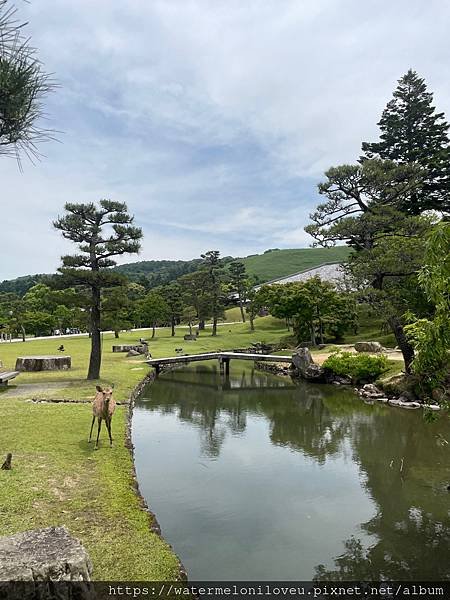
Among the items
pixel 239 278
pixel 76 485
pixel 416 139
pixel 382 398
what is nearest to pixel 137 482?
pixel 76 485

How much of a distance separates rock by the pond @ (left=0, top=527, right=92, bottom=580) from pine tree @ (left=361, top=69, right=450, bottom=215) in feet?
112

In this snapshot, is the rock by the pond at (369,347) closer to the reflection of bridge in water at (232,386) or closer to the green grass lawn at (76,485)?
the reflection of bridge in water at (232,386)

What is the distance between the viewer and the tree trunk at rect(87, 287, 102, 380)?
18.8m

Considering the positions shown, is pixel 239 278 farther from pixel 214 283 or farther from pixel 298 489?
pixel 298 489

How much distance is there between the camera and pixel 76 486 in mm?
7363

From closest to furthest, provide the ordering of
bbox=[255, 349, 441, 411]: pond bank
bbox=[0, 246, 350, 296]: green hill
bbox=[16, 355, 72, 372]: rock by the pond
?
bbox=[255, 349, 441, 411]: pond bank → bbox=[16, 355, 72, 372]: rock by the pond → bbox=[0, 246, 350, 296]: green hill

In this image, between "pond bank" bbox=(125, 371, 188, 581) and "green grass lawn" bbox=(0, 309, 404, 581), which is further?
"pond bank" bbox=(125, 371, 188, 581)

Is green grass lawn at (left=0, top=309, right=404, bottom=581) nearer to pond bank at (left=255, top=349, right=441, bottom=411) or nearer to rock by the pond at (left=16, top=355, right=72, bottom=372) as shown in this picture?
rock by the pond at (left=16, top=355, right=72, bottom=372)

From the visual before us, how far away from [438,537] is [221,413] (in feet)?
34.9

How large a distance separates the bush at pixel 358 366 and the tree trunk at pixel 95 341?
1140 centimetres

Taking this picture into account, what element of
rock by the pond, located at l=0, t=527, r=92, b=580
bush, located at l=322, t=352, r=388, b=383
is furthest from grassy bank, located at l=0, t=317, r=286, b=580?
bush, located at l=322, t=352, r=388, b=383

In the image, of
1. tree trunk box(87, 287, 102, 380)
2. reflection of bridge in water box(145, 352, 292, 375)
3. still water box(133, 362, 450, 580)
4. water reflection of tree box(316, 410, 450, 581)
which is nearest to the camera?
water reflection of tree box(316, 410, 450, 581)

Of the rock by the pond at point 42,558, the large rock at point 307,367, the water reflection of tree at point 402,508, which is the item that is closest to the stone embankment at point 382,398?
the water reflection of tree at point 402,508

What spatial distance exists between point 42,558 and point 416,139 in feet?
127
